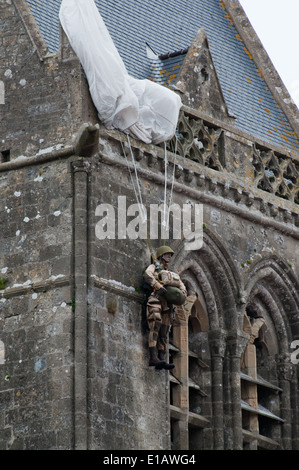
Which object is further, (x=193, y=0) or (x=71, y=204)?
(x=193, y=0)

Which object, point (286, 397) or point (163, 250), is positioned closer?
point (163, 250)

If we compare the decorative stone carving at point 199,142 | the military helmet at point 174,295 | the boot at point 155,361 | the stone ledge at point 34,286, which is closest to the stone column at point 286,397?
the decorative stone carving at point 199,142

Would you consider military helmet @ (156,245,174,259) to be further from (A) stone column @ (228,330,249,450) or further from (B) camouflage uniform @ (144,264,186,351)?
(A) stone column @ (228,330,249,450)

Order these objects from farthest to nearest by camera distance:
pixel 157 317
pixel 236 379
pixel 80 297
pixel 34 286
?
pixel 236 379 < pixel 157 317 < pixel 34 286 < pixel 80 297

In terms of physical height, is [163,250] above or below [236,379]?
above

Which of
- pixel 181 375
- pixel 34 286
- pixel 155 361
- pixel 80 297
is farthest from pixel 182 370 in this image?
pixel 34 286

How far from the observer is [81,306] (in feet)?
95.8

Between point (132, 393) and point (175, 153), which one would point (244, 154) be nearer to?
point (175, 153)

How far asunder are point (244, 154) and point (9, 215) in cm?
549

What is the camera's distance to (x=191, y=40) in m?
36.8

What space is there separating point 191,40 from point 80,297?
9.23 meters

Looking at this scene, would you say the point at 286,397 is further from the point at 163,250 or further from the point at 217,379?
the point at 163,250

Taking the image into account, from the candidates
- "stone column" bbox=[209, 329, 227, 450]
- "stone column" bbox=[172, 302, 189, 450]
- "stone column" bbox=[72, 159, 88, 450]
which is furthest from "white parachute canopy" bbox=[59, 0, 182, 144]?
"stone column" bbox=[209, 329, 227, 450]

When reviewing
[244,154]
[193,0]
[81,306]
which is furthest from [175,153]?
[193,0]
